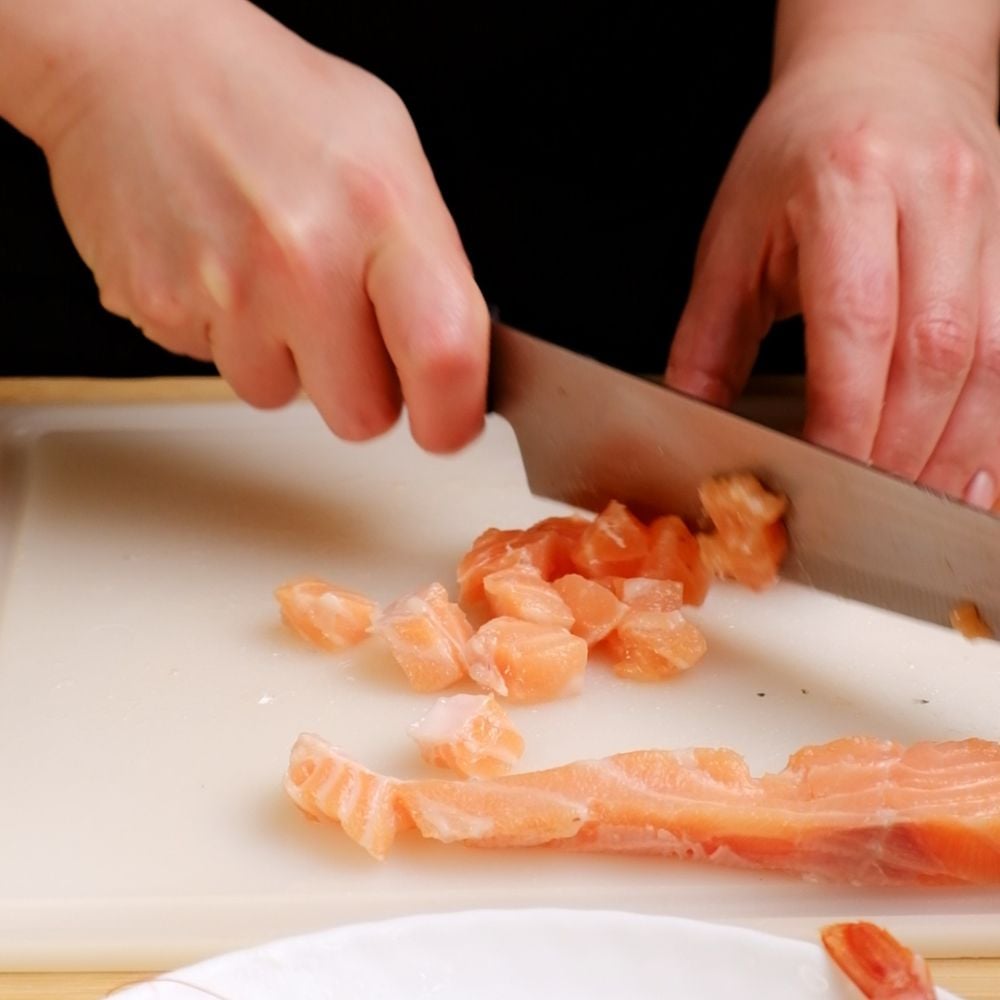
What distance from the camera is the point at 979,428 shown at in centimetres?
184

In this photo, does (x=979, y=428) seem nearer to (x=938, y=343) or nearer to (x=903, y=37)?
(x=938, y=343)

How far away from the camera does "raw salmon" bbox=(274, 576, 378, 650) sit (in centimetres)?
177

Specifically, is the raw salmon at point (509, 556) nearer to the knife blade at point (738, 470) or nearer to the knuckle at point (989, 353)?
the knife blade at point (738, 470)

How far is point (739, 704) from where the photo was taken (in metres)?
1.70

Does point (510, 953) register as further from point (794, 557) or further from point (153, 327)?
point (153, 327)

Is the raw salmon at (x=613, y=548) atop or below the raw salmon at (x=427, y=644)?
atop

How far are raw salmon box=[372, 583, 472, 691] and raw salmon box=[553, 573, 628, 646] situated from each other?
143 millimetres

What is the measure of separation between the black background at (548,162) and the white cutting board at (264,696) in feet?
0.97

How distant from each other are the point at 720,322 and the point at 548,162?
0.61 meters

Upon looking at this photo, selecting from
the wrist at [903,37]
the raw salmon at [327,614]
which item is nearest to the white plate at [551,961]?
the raw salmon at [327,614]

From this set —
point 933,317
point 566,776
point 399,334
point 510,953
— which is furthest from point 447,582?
point 510,953

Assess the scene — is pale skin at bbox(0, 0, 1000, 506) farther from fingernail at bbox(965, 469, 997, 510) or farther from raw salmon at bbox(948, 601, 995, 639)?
raw salmon at bbox(948, 601, 995, 639)

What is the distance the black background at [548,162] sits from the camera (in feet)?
7.72

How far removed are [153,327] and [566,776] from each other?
2.70 ft
